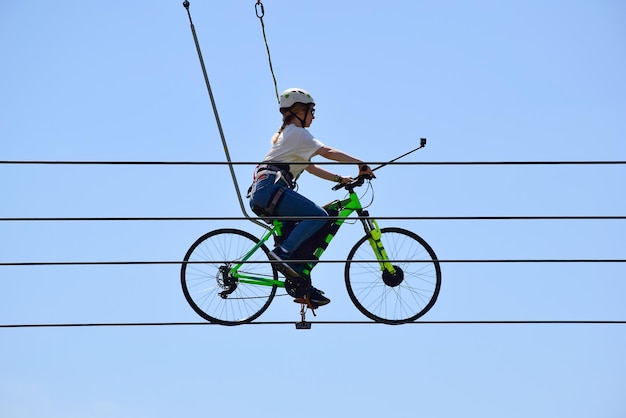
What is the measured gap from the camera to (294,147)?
944 centimetres

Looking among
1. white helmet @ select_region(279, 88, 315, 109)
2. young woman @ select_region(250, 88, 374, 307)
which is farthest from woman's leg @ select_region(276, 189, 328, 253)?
white helmet @ select_region(279, 88, 315, 109)

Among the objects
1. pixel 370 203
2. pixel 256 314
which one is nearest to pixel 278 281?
pixel 256 314

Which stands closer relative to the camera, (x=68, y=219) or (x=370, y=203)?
(x=68, y=219)

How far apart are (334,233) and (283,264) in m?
0.51

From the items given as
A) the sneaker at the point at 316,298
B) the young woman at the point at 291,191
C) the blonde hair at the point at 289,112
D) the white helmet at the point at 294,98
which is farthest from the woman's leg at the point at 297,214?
the white helmet at the point at 294,98

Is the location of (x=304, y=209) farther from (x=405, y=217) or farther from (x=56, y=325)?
(x=56, y=325)

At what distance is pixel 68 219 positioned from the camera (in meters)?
9.16

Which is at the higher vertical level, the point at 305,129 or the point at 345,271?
the point at 305,129

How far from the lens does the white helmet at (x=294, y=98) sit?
9.59m

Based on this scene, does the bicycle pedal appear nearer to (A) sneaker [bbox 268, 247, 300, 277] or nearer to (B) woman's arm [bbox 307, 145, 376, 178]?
(A) sneaker [bbox 268, 247, 300, 277]

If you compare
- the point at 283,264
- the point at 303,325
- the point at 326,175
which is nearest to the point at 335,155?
the point at 326,175

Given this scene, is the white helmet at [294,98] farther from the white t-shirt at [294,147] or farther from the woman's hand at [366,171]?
the woman's hand at [366,171]

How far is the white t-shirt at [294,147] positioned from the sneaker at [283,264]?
0.71m

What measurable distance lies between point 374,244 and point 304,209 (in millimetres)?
735
